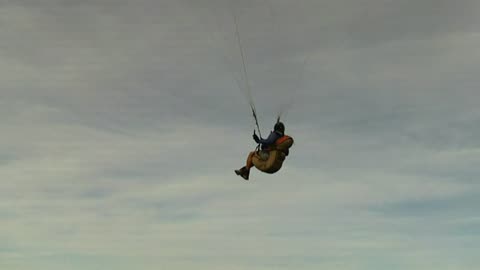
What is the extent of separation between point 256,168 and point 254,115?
3.19 meters

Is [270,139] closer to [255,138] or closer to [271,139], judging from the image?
[271,139]

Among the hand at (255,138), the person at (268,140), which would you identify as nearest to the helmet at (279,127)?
the person at (268,140)

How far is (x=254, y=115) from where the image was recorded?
1524 inches

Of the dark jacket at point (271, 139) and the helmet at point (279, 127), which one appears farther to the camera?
the helmet at point (279, 127)

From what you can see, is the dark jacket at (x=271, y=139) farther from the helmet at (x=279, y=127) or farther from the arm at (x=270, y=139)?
the helmet at (x=279, y=127)

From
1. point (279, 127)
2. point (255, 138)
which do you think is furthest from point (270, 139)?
point (279, 127)

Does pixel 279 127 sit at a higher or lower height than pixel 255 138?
higher

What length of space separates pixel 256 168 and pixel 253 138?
187 centimetres

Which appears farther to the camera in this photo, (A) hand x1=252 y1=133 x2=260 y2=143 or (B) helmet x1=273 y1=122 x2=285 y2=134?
(B) helmet x1=273 y1=122 x2=285 y2=134

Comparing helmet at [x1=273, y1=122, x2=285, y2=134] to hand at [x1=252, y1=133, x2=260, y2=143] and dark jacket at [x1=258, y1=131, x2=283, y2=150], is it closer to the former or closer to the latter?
dark jacket at [x1=258, y1=131, x2=283, y2=150]

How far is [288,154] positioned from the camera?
40188mm

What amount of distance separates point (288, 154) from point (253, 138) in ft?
5.78

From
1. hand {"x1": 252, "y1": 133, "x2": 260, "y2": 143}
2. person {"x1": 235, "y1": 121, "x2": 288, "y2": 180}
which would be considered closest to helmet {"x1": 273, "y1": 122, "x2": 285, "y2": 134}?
person {"x1": 235, "y1": 121, "x2": 288, "y2": 180}

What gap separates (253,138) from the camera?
130 ft
